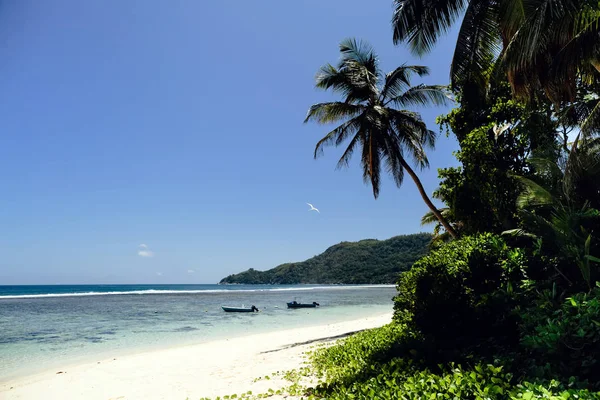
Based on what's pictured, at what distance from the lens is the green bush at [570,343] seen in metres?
3.77

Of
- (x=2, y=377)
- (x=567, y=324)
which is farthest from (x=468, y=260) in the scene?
(x=2, y=377)

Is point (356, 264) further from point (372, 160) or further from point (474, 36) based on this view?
point (474, 36)

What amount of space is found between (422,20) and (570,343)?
7165mm

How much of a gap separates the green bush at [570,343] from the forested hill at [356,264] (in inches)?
3178

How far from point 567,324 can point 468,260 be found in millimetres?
2326

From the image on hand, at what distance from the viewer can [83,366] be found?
10.0 m

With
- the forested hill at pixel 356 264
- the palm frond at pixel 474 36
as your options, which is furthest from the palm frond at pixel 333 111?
the forested hill at pixel 356 264

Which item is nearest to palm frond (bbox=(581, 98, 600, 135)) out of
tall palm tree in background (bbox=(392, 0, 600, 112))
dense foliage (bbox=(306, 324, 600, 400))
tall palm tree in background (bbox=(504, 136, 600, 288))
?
tall palm tree in background (bbox=(504, 136, 600, 288))

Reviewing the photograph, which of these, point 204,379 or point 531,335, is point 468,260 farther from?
point 204,379

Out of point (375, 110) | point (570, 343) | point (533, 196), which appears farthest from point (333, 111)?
point (570, 343)

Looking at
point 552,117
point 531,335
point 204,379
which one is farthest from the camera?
point 552,117

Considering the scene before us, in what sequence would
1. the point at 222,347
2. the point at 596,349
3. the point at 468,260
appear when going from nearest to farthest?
the point at 596,349 → the point at 468,260 → the point at 222,347

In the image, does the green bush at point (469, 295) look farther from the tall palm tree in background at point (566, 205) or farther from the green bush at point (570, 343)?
the green bush at point (570, 343)

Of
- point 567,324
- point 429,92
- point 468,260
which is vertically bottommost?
point 567,324
